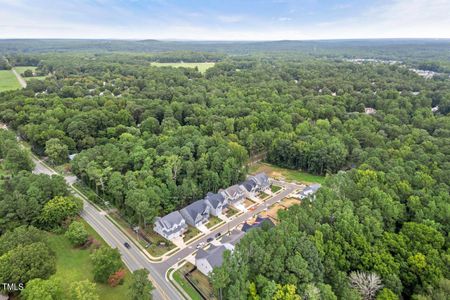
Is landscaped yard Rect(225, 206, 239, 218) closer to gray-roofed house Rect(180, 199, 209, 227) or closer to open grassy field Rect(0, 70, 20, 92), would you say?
gray-roofed house Rect(180, 199, 209, 227)

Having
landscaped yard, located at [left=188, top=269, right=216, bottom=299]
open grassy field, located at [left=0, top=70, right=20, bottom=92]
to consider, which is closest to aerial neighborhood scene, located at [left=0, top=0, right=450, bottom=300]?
landscaped yard, located at [left=188, top=269, right=216, bottom=299]

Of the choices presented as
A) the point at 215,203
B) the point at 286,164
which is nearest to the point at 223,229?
the point at 215,203

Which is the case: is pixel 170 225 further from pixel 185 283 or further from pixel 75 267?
pixel 75 267

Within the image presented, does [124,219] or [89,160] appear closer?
[124,219]

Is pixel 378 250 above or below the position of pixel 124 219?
above

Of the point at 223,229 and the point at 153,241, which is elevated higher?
the point at 153,241

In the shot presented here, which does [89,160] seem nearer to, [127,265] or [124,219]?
[124,219]

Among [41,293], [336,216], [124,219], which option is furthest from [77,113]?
[336,216]
